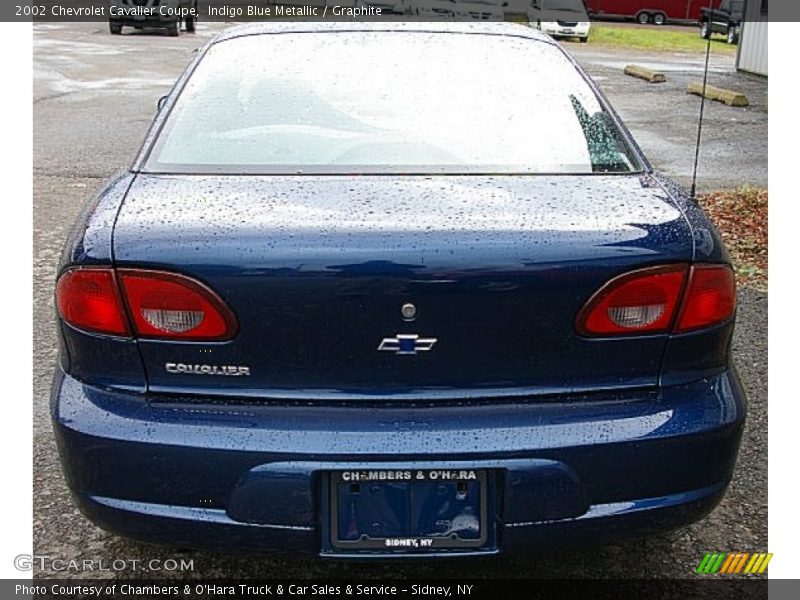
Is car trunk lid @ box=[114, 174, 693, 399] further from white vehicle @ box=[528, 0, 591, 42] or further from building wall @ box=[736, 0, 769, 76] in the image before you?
white vehicle @ box=[528, 0, 591, 42]

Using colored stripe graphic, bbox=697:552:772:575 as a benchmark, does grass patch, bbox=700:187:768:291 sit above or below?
above

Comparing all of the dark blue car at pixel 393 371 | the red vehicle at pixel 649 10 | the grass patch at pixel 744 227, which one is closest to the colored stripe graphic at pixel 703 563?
the dark blue car at pixel 393 371

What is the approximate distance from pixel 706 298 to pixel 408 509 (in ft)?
2.79

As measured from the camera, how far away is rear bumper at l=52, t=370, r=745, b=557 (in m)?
1.98

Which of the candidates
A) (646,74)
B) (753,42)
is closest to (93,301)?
Answer: (646,74)

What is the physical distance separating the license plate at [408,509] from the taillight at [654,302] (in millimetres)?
443

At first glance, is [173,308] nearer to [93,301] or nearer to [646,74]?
[93,301]

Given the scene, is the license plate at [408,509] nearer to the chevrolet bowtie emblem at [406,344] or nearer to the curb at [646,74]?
the chevrolet bowtie emblem at [406,344]

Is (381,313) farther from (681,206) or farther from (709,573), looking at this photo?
(709,573)

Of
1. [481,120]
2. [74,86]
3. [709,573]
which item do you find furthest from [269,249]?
[74,86]

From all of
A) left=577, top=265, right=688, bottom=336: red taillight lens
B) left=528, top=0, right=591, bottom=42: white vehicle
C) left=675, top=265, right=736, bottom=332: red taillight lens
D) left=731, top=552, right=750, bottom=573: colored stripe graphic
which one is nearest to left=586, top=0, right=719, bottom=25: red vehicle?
left=528, top=0, right=591, bottom=42: white vehicle

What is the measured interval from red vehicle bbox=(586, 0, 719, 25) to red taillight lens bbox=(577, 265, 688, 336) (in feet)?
118

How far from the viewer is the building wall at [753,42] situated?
1563cm

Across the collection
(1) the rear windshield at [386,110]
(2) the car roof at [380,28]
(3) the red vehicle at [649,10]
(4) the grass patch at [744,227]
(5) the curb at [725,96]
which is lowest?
(4) the grass patch at [744,227]
